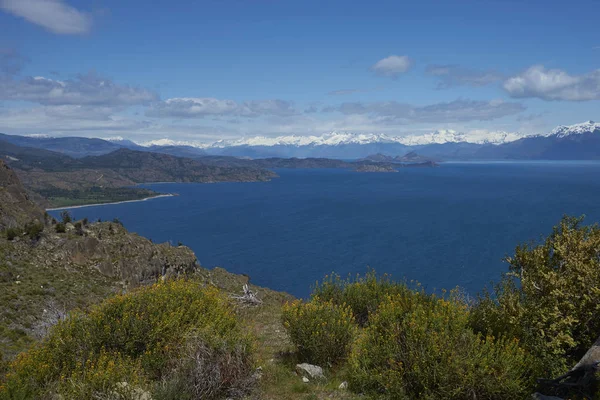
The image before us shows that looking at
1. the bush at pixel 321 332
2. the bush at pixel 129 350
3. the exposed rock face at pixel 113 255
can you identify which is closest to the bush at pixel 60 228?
the exposed rock face at pixel 113 255

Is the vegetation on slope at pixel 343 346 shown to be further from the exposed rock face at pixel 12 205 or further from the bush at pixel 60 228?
the exposed rock face at pixel 12 205

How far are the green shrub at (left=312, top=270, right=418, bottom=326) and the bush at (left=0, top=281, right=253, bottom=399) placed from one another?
7.28 meters

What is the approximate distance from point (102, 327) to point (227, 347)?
378 cm

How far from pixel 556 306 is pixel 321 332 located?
21.2ft

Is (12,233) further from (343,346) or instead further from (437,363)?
(437,363)

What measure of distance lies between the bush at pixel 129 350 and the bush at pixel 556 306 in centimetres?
714

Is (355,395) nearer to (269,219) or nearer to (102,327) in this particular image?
(102,327)

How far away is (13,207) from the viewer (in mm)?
46594

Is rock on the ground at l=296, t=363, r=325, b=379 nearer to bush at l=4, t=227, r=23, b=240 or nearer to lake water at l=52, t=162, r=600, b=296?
bush at l=4, t=227, r=23, b=240

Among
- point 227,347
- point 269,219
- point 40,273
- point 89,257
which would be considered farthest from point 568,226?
point 269,219

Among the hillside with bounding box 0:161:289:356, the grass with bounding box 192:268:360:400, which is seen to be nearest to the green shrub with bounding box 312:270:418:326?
the grass with bounding box 192:268:360:400

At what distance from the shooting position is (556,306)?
30.3 feet

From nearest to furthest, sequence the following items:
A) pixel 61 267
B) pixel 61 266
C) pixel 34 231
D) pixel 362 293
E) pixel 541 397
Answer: pixel 541 397 → pixel 362 293 → pixel 61 267 → pixel 61 266 → pixel 34 231

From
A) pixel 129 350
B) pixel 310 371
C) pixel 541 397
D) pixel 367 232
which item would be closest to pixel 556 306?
pixel 541 397
